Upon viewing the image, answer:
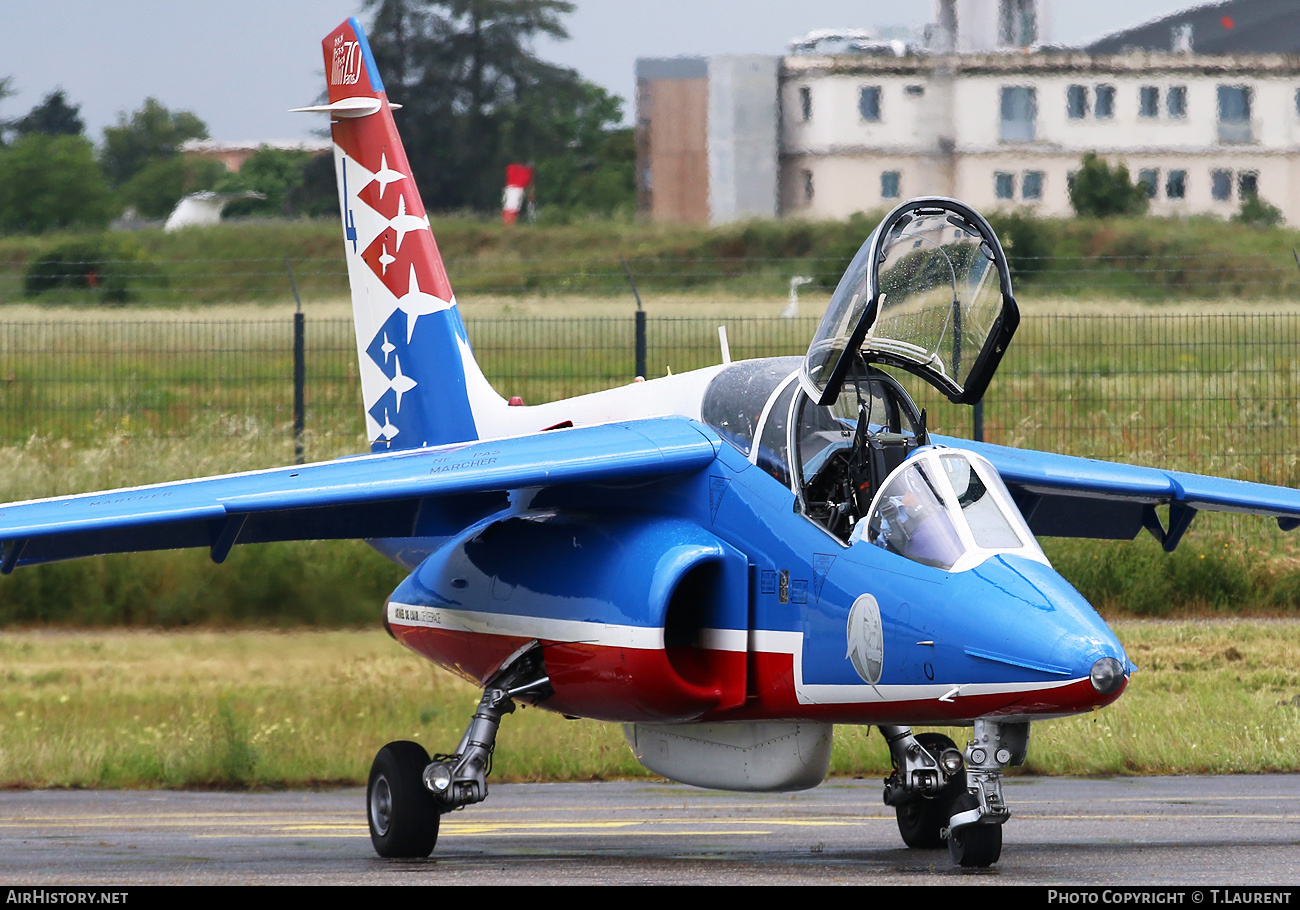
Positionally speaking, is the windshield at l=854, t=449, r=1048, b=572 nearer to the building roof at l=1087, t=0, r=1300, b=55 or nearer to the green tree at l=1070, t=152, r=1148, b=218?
the green tree at l=1070, t=152, r=1148, b=218

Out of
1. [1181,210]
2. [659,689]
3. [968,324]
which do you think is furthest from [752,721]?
[1181,210]

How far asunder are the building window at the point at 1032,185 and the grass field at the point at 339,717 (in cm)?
2551

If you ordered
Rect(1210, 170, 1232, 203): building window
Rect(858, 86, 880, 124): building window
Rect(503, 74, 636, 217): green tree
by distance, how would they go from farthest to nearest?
Rect(503, 74, 636, 217): green tree, Rect(858, 86, 880, 124): building window, Rect(1210, 170, 1232, 203): building window

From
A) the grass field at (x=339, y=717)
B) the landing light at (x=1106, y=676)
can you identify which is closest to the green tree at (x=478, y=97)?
the grass field at (x=339, y=717)

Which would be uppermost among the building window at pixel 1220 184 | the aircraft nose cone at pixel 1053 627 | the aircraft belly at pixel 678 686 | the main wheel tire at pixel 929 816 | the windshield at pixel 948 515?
the building window at pixel 1220 184

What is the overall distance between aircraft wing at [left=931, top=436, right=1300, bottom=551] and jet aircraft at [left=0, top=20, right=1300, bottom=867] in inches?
1.2

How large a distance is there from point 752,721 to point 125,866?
11.5 ft

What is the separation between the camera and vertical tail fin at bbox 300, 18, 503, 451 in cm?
1266

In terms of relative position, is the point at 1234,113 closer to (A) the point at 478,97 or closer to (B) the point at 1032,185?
(B) the point at 1032,185

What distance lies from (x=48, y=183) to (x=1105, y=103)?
106 ft

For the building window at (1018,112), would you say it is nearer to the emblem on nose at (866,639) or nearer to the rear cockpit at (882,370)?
the rear cockpit at (882,370)

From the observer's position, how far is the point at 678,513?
9539 mm

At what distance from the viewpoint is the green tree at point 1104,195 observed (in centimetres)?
3288

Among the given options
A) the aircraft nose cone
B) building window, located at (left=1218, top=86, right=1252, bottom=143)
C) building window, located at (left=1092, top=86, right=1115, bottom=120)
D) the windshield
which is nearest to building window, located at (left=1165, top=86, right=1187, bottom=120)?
building window, located at (left=1218, top=86, right=1252, bottom=143)
